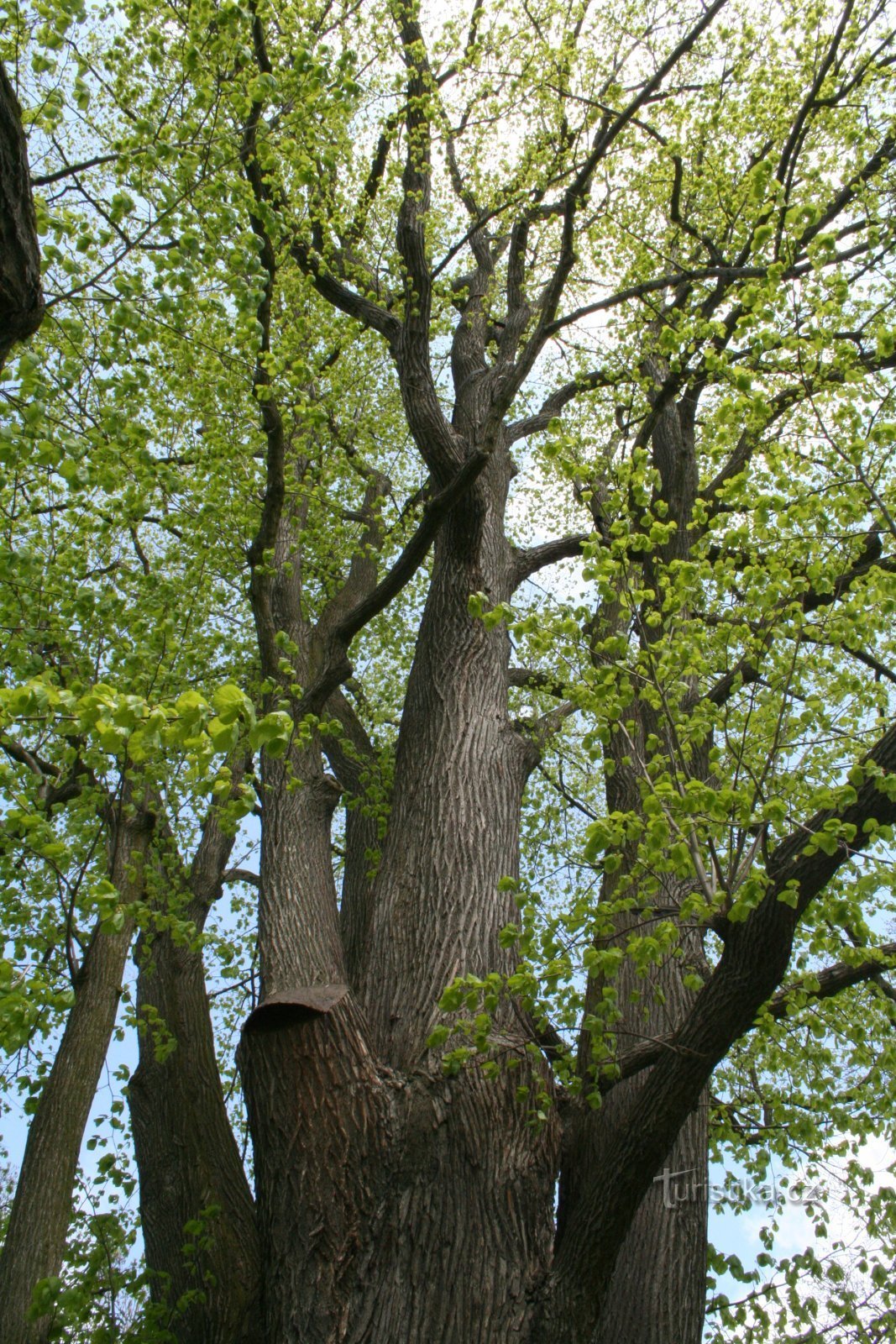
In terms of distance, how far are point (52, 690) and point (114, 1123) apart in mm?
4901

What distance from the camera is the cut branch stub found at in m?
4.16

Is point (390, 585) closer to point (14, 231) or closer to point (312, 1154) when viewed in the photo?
point (312, 1154)

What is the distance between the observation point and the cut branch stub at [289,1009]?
416 cm

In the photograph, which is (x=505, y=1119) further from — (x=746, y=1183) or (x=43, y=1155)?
(x=43, y=1155)

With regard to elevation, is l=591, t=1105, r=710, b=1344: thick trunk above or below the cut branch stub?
below

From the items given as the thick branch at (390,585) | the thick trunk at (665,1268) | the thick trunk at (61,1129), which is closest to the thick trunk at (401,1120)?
the thick trunk at (665,1268)

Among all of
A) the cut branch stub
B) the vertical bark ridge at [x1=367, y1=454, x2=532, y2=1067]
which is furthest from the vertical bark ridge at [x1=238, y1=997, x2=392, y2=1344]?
the vertical bark ridge at [x1=367, y1=454, x2=532, y2=1067]

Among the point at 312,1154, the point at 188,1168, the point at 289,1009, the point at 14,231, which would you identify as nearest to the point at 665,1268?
the point at 312,1154

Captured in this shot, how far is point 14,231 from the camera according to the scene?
2.50 metres

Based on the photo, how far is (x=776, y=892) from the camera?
11.0 ft

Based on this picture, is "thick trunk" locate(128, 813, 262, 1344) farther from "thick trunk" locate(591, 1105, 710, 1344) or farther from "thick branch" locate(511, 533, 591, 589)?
"thick branch" locate(511, 533, 591, 589)

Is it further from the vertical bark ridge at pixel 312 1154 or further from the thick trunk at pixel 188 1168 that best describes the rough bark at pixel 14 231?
the thick trunk at pixel 188 1168

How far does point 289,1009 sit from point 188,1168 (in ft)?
6.13

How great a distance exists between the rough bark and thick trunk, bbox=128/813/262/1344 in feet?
13.2
